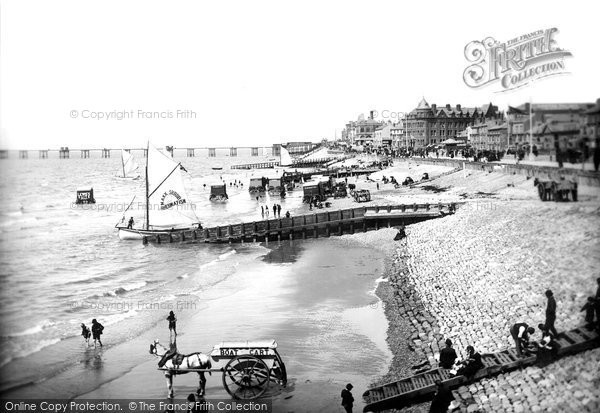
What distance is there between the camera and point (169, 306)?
24.5 metres

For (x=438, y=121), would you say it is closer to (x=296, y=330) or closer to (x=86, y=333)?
(x=296, y=330)

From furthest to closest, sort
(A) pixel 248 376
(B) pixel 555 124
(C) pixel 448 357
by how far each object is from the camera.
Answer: (B) pixel 555 124 → (A) pixel 248 376 → (C) pixel 448 357

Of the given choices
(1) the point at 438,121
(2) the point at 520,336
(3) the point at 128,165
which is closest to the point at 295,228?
(2) the point at 520,336

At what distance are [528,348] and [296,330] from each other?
8.97 meters

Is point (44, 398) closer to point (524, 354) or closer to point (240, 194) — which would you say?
point (524, 354)

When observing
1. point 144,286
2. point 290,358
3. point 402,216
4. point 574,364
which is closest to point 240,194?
point 402,216

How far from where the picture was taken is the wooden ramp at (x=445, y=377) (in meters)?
12.5

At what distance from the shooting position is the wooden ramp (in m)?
12.5

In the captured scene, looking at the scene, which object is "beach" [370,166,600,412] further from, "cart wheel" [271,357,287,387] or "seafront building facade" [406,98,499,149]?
"seafront building facade" [406,98,499,149]

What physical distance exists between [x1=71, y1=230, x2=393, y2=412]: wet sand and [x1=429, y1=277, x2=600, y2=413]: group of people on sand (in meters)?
2.50

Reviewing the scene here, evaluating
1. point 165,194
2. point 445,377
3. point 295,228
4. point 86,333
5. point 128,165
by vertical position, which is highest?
point 128,165

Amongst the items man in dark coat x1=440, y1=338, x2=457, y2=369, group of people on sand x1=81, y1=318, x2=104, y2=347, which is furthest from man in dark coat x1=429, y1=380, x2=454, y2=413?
group of people on sand x1=81, y1=318, x2=104, y2=347

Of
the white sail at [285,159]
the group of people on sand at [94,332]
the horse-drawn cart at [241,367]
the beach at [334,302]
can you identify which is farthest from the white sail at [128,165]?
the horse-drawn cart at [241,367]

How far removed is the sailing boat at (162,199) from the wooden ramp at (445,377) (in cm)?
3047
